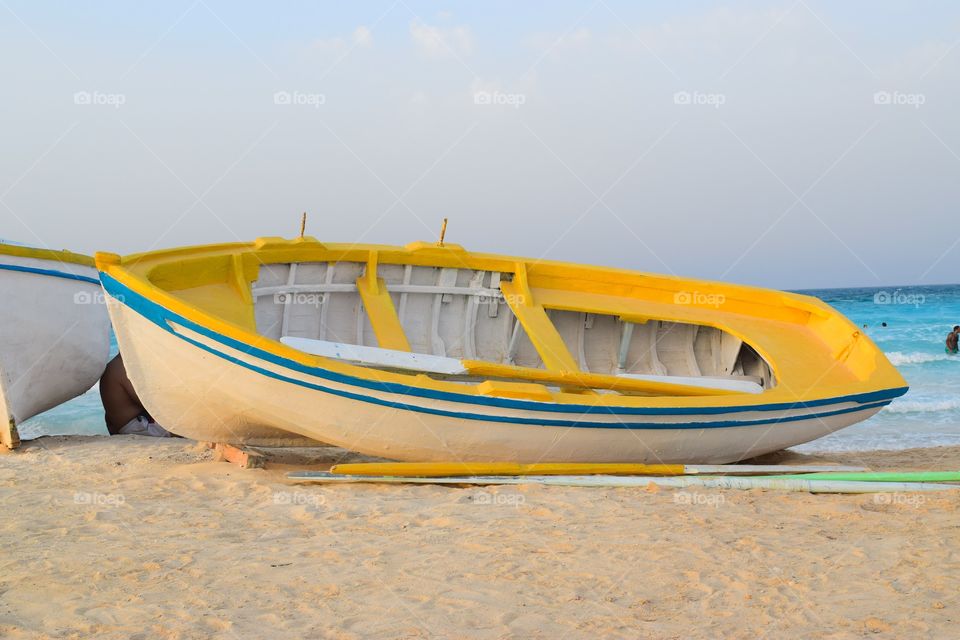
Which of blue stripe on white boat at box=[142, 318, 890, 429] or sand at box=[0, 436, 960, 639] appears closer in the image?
sand at box=[0, 436, 960, 639]

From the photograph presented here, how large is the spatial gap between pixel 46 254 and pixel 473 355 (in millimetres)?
4375

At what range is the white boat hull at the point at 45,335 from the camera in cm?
835

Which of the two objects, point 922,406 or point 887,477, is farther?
point 922,406

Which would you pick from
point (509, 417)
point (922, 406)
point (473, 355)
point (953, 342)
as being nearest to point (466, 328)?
point (473, 355)

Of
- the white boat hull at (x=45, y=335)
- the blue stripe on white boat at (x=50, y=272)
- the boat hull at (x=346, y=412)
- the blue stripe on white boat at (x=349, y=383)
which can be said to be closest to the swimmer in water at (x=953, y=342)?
the boat hull at (x=346, y=412)

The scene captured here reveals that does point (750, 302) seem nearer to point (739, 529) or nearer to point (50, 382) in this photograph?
point (739, 529)

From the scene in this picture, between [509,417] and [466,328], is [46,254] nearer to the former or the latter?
[466,328]

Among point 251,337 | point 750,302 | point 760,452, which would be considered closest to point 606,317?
point 750,302

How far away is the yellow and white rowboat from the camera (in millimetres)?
6164

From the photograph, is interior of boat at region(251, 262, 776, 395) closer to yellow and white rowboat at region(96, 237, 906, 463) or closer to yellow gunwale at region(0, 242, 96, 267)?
yellow and white rowboat at region(96, 237, 906, 463)

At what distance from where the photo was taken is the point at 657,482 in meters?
6.42

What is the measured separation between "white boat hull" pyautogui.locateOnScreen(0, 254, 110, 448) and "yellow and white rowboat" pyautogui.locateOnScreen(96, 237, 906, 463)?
2.25 meters

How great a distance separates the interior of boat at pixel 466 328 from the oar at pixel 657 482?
41.4 inches

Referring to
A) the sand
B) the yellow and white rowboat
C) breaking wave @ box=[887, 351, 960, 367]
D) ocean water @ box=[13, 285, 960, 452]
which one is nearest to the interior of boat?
the yellow and white rowboat
